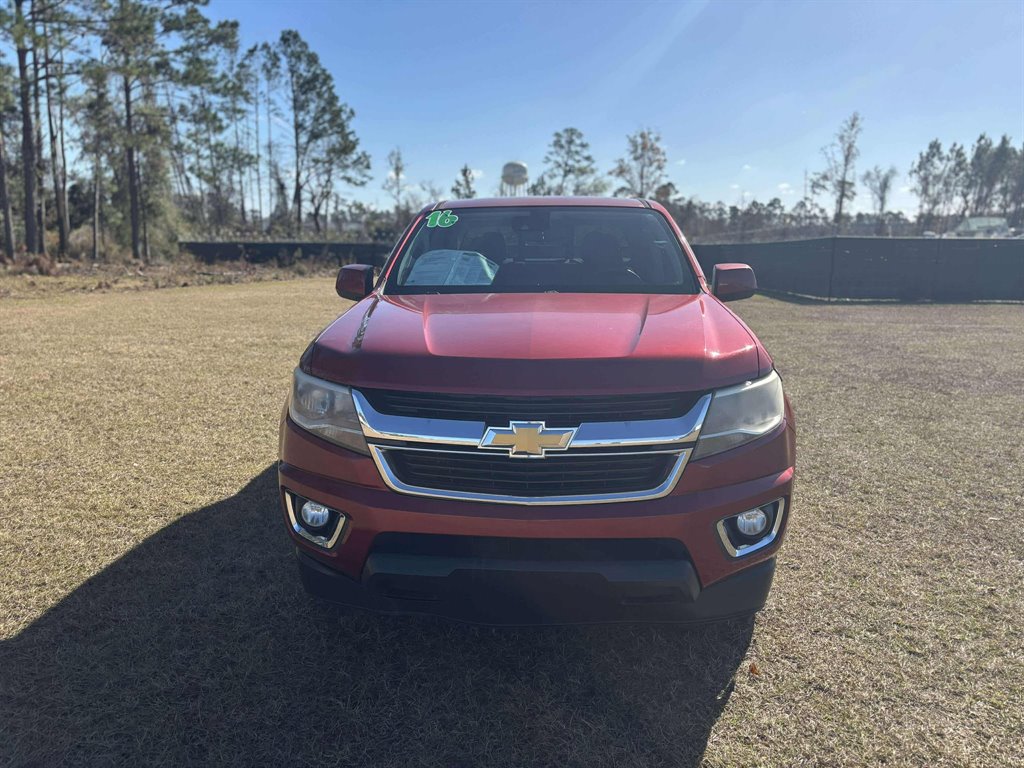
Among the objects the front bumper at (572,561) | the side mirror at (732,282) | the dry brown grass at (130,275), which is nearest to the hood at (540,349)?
the front bumper at (572,561)

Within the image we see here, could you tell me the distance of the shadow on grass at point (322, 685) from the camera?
6.49 feet

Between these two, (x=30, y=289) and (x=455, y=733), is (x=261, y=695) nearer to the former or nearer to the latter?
(x=455, y=733)

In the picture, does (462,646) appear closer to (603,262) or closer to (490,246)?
(603,262)

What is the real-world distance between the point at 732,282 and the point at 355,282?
2.03 meters

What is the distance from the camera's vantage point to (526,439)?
1949 mm

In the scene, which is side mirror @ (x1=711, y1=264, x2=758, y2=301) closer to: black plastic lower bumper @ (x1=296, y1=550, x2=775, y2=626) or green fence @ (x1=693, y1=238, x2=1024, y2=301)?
black plastic lower bumper @ (x1=296, y1=550, x2=775, y2=626)

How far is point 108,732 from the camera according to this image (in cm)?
202

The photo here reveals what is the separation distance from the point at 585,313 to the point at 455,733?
152 centimetres

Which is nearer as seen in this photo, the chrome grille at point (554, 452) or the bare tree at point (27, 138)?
the chrome grille at point (554, 452)

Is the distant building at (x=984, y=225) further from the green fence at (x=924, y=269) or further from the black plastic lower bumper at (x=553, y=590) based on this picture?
the black plastic lower bumper at (x=553, y=590)

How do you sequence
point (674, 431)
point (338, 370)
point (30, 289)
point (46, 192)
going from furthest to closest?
point (46, 192) < point (30, 289) < point (338, 370) < point (674, 431)

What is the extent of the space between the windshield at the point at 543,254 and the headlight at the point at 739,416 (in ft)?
3.20

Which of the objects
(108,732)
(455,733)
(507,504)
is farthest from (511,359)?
(108,732)

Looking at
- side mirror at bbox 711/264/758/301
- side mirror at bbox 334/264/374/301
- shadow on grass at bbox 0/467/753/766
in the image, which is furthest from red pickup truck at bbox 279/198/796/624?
side mirror at bbox 334/264/374/301
